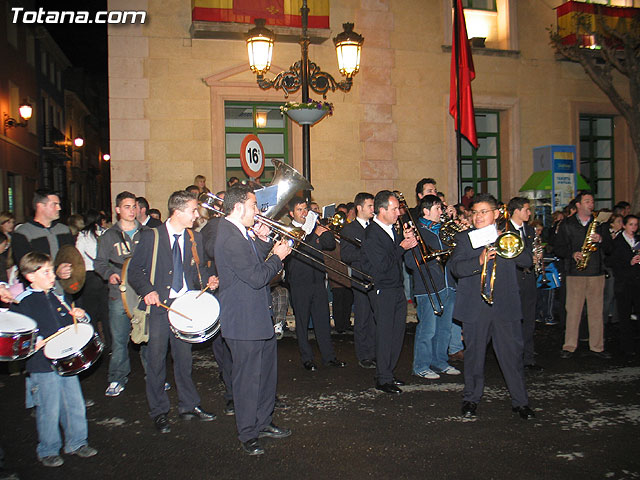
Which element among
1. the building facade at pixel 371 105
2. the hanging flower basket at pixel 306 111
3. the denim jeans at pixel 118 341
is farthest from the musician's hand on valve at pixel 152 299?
the building facade at pixel 371 105

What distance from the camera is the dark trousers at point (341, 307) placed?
31.6 ft

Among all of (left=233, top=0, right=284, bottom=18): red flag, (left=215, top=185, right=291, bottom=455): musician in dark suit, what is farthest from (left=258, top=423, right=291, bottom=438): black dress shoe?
(left=233, top=0, right=284, bottom=18): red flag

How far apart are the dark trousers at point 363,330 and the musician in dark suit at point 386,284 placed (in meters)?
1.17

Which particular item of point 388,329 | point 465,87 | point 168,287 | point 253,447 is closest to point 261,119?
point 465,87

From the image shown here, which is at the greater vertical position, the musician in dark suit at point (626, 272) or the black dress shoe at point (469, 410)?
the musician in dark suit at point (626, 272)

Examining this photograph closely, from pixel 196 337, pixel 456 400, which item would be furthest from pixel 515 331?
pixel 196 337

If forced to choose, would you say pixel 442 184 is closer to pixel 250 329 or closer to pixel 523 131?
pixel 523 131

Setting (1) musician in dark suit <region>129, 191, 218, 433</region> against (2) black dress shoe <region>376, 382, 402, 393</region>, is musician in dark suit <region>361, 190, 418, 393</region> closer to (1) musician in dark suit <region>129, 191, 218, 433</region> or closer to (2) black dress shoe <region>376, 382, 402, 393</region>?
(2) black dress shoe <region>376, 382, 402, 393</region>

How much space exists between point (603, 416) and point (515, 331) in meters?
1.10

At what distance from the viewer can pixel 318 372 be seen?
7078 mm

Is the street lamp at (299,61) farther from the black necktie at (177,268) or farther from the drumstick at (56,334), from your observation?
the drumstick at (56,334)

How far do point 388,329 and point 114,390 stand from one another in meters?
2.98

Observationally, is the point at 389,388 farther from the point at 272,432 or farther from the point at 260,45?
the point at 260,45

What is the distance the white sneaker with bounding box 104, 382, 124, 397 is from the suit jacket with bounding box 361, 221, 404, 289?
295 cm
